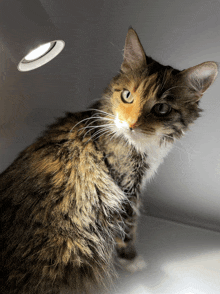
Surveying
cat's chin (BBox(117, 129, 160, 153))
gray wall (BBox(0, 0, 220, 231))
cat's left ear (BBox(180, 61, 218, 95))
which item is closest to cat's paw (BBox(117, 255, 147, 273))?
gray wall (BBox(0, 0, 220, 231))

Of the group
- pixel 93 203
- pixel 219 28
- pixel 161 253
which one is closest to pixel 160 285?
pixel 161 253

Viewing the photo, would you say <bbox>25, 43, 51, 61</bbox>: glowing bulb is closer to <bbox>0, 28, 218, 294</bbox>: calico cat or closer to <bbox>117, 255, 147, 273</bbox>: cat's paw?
<bbox>0, 28, 218, 294</bbox>: calico cat

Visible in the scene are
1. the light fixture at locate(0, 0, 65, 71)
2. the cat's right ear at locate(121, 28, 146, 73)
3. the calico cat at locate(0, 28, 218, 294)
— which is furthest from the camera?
the cat's right ear at locate(121, 28, 146, 73)

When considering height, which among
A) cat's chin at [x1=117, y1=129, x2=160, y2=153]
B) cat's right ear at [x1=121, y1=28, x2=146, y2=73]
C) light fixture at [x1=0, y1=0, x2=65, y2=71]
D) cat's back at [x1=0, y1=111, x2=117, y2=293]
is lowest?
cat's back at [x1=0, y1=111, x2=117, y2=293]

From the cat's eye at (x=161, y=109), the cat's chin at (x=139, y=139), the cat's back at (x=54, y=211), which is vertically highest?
the cat's eye at (x=161, y=109)

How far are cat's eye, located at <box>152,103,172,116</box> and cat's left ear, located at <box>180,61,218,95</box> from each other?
0.11 meters

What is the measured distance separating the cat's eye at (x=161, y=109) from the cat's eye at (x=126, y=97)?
96mm

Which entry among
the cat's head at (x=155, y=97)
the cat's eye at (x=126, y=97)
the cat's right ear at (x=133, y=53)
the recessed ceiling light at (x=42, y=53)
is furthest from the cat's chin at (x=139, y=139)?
the recessed ceiling light at (x=42, y=53)

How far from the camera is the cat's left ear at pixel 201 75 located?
0.86m

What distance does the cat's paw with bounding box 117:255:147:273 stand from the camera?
34.5 inches

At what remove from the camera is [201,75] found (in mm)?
876

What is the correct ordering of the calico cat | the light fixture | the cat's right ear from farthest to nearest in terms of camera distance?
the cat's right ear
the calico cat
the light fixture

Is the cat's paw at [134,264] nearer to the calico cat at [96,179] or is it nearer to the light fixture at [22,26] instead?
the calico cat at [96,179]

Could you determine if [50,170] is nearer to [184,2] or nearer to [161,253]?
[161,253]
